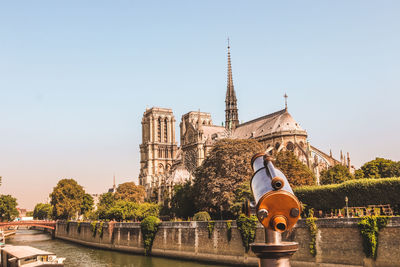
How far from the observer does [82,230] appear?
187ft

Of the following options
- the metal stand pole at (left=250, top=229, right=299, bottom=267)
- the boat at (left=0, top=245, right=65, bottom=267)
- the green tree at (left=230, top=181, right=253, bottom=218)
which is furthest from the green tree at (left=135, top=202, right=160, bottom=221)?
the metal stand pole at (left=250, top=229, right=299, bottom=267)

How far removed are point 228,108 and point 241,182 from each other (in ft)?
150

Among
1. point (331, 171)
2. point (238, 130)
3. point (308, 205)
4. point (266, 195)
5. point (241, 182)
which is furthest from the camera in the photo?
point (238, 130)

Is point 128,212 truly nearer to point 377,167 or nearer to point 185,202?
point 185,202

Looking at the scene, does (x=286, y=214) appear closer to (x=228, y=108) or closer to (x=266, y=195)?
(x=266, y=195)

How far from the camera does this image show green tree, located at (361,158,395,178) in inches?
2155

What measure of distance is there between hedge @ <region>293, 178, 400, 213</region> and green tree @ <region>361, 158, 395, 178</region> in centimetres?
2415

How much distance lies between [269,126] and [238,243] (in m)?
42.8

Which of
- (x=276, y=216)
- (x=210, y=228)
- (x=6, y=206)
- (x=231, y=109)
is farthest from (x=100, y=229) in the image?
(x=6, y=206)

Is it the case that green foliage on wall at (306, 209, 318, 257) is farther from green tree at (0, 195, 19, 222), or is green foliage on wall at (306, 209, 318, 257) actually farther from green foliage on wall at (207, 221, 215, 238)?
green tree at (0, 195, 19, 222)

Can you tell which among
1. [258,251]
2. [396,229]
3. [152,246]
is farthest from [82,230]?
[258,251]

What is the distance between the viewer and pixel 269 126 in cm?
7275

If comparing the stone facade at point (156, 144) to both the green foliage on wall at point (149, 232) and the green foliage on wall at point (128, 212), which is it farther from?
the green foliage on wall at point (149, 232)

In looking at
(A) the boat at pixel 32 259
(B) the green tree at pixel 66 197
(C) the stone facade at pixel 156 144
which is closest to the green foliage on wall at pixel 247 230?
(A) the boat at pixel 32 259
